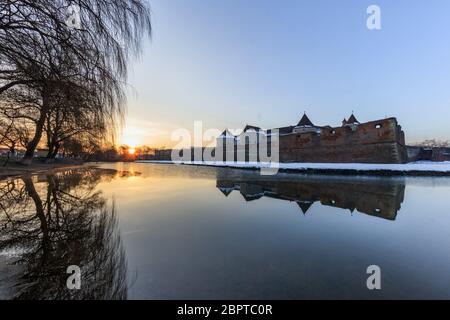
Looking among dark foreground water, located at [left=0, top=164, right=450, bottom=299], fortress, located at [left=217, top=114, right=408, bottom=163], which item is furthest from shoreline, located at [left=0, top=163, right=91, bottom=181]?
fortress, located at [left=217, top=114, right=408, bottom=163]

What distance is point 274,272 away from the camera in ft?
8.00

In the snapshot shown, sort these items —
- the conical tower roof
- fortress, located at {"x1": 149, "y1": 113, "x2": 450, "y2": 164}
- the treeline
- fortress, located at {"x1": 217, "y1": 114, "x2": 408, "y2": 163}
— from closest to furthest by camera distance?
the treeline → fortress, located at {"x1": 217, "y1": 114, "x2": 408, "y2": 163} → fortress, located at {"x1": 149, "y1": 113, "x2": 450, "y2": 164} → the conical tower roof

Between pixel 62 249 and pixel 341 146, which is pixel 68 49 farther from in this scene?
pixel 341 146

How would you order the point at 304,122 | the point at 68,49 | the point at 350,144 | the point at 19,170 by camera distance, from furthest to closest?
1. the point at 304,122
2. the point at 350,144
3. the point at 19,170
4. the point at 68,49

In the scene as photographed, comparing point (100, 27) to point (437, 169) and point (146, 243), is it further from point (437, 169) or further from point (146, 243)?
point (437, 169)

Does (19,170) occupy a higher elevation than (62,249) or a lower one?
higher

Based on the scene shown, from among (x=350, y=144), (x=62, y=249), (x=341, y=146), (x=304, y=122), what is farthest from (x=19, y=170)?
(x=304, y=122)

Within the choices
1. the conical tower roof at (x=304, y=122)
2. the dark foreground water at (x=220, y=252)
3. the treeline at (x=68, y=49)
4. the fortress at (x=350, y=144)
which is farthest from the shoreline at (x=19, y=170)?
the conical tower roof at (x=304, y=122)

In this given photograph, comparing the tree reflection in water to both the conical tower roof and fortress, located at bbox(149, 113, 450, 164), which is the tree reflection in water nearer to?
fortress, located at bbox(149, 113, 450, 164)

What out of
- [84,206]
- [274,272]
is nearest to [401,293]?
[274,272]

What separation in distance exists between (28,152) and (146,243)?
21.6 meters

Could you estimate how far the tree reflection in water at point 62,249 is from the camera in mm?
2109

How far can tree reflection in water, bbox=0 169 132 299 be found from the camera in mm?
2109

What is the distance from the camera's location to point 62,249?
2955mm
